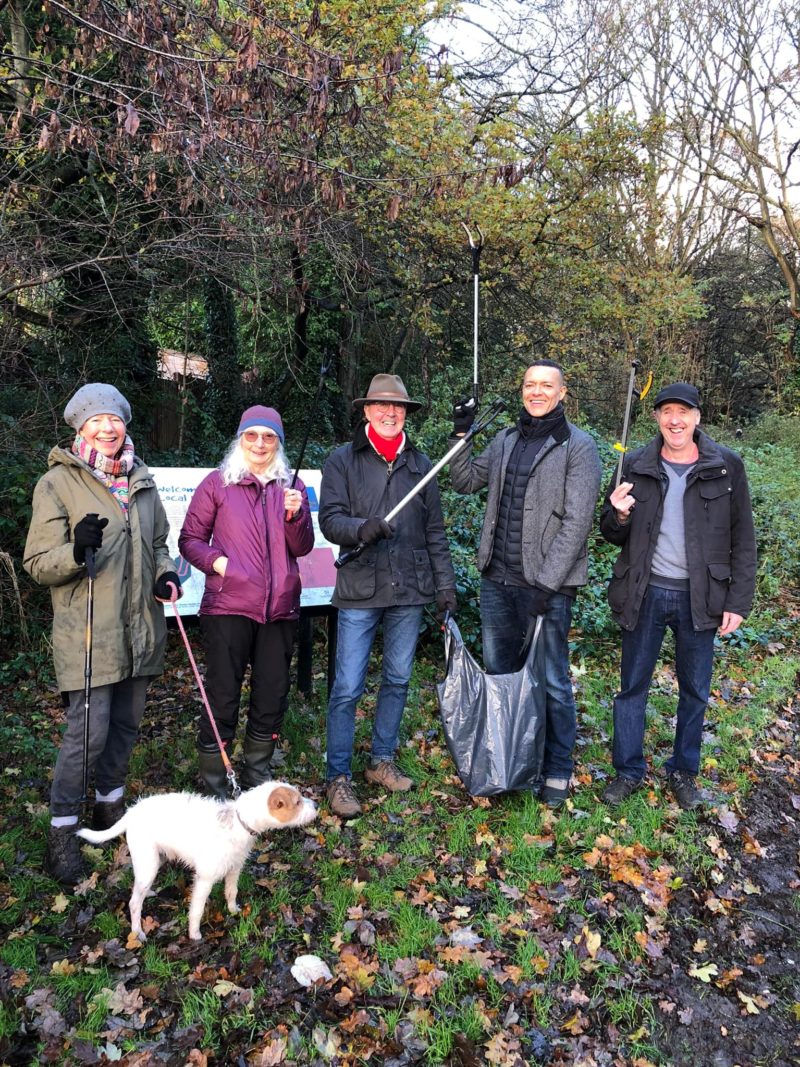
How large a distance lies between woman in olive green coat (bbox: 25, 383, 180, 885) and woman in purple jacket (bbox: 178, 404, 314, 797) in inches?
10.8

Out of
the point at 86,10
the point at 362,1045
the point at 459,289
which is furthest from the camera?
the point at 459,289

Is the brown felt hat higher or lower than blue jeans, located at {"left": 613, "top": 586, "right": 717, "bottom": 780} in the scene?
higher

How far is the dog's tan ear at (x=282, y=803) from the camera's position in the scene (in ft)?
9.46

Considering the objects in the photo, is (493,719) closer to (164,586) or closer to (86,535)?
(164,586)

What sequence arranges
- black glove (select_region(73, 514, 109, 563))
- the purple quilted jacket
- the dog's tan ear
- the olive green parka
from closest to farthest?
the dog's tan ear
black glove (select_region(73, 514, 109, 563))
the olive green parka
the purple quilted jacket

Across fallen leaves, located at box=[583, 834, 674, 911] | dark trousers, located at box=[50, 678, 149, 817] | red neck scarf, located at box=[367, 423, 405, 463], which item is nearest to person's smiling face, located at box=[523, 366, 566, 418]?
red neck scarf, located at box=[367, 423, 405, 463]

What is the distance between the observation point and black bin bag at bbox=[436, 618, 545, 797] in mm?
3766

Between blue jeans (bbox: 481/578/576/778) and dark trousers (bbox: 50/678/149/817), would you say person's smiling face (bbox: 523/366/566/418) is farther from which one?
dark trousers (bbox: 50/678/149/817)

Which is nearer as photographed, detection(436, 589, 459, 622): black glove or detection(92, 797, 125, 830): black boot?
detection(92, 797, 125, 830): black boot

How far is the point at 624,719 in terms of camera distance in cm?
419

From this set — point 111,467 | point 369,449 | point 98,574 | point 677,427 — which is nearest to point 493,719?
point 369,449

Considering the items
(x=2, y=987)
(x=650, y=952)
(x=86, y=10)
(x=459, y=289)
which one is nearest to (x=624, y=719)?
(x=650, y=952)

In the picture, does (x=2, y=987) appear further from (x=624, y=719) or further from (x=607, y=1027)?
(x=624, y=719)

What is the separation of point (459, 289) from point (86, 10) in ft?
23.5
